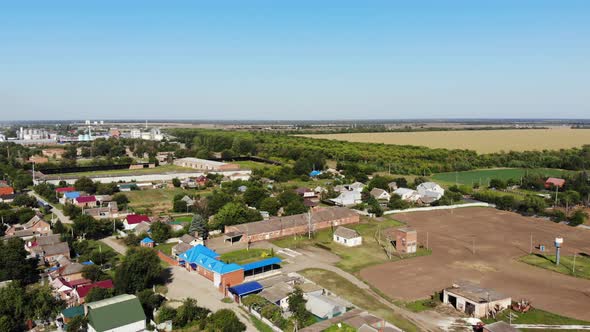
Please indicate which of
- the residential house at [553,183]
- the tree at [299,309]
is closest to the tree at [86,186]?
the tree at [299,309]

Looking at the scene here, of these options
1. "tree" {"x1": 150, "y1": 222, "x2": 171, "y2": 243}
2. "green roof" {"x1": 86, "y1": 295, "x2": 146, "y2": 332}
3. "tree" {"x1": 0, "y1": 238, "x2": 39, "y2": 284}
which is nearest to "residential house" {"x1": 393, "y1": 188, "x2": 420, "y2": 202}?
"tree" {"x1": 150, "y1": 222, "x2": 171, "y2": 243}

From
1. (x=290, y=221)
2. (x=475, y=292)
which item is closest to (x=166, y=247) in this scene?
(x=290, y=221)

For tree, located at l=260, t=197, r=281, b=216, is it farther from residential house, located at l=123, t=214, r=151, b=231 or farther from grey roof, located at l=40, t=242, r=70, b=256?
grey roof, located at l=40, t=242, r=70, b=256

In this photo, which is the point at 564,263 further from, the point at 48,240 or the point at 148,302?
the point at 48,240

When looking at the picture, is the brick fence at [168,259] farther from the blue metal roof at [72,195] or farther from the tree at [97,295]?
the blue metal roof at [72,195]

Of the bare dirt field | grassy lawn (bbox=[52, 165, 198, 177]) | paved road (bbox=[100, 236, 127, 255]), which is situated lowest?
paved road (bbox=[100, 236, 127, 255])

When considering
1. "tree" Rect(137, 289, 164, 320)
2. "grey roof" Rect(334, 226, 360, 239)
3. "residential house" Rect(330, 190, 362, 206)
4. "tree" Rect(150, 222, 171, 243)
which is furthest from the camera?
"residential house" Rect(330, 190, 362, 206)
